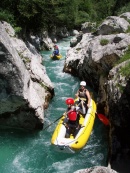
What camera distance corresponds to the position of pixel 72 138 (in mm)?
10023

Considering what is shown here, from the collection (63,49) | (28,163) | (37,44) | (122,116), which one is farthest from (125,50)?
(63,49)

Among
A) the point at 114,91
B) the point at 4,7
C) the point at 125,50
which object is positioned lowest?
the point at 114,91

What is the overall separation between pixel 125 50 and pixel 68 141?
550 cm

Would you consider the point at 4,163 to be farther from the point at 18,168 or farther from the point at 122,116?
the point at 122,116

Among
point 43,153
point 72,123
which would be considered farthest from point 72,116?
point 43,153

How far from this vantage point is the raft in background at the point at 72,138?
954 centimetres

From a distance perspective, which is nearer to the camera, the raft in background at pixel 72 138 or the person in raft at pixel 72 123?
the raft in background at pixel 72 138

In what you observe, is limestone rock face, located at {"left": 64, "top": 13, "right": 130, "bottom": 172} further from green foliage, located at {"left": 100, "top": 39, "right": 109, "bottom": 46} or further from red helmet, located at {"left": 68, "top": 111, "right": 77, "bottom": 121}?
red helmet, located at {"left": 68, "top": 111, "right": 77, "bottom": 121}

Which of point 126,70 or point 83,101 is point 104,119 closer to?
point 83,101

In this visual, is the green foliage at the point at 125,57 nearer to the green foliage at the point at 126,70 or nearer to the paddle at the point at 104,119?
the green foliage at the point at 126,70

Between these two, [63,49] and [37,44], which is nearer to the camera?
[37,44]

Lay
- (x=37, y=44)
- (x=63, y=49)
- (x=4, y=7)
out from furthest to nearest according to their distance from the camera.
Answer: (x=63, y=49) → (x=37, y=44) → (x=4, y=7)

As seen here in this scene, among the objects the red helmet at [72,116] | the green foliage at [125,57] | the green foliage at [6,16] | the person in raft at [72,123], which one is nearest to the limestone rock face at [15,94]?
the person in raft at [72,123]

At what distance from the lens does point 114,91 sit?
33.3 feet
